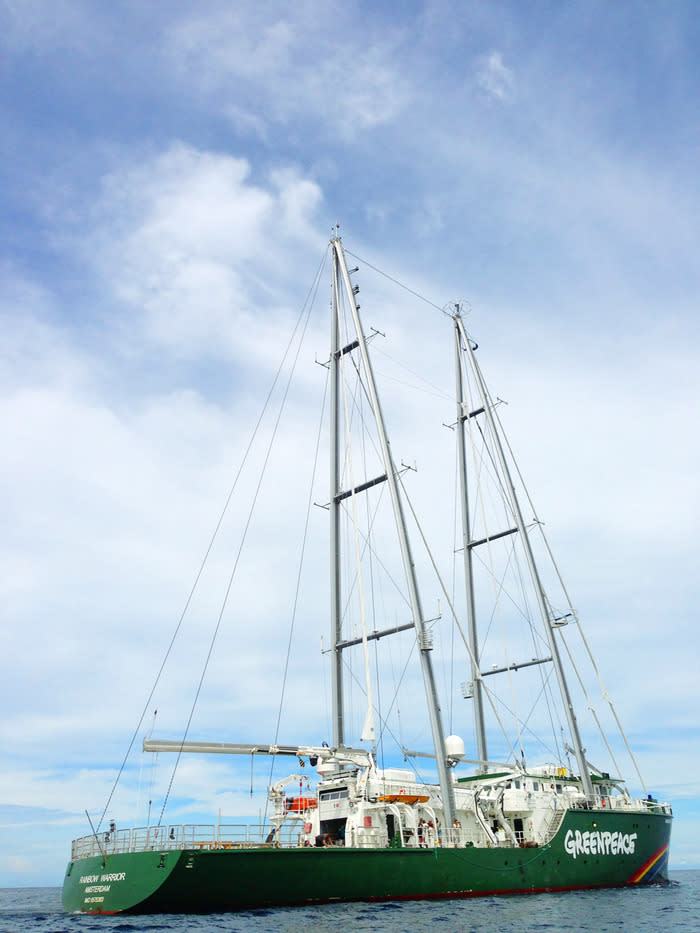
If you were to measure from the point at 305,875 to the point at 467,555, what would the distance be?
1068 inches

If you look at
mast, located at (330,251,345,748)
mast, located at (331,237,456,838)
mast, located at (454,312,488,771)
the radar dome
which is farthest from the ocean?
mast, located at (454,312,488,771)

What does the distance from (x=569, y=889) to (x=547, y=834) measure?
257 centimetres

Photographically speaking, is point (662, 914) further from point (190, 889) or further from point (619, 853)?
point (190, 889)

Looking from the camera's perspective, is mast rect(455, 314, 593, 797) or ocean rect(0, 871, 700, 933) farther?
mast rect(455, 314, 593, 797)

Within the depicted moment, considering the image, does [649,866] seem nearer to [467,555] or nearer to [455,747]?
[455,747]

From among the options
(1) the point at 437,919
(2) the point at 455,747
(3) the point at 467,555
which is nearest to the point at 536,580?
(3) the point at 467,555

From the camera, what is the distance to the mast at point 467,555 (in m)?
44.5

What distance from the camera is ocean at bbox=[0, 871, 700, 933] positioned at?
21562 millimetres

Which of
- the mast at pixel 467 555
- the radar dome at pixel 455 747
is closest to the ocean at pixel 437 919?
the radar dome at pixel 455 747

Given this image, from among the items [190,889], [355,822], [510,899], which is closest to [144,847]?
[190,889]

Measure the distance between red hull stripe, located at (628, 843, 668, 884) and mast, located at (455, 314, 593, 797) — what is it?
3.99 meters

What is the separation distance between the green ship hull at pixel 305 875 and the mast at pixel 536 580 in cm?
602

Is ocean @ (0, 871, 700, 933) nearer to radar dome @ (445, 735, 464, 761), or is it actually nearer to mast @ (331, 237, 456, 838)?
mast @ (331, 237, 456, 838)

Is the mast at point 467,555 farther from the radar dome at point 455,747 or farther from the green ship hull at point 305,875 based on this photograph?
the green ship hull at point 305,875
